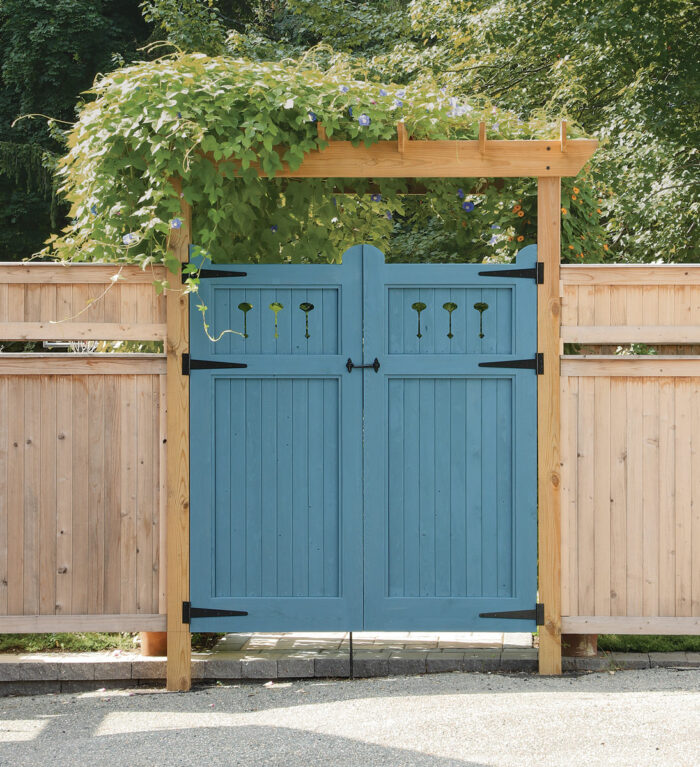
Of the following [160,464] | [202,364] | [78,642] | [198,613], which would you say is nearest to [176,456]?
[160,464]

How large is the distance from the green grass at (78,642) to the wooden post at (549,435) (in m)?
1.91

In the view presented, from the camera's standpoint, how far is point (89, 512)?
4281 mm

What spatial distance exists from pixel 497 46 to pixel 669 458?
7.25m

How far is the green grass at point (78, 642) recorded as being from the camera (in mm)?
4867

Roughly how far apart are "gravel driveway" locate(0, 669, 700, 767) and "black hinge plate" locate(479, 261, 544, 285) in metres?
1.94

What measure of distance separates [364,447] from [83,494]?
139 centimetres

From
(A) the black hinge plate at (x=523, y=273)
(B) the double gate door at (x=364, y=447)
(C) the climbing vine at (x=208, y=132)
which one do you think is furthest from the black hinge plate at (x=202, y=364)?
(A) the black hinge plate at (x=523, y=273)

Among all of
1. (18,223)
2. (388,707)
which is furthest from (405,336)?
(18,223)

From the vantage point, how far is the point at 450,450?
14.1ft

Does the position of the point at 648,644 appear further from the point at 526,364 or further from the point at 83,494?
the point at 83,494

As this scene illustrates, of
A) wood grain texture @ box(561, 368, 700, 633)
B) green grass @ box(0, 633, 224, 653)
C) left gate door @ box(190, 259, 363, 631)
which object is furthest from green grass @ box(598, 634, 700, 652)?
green grass @ box(0, 633, 224, 653)

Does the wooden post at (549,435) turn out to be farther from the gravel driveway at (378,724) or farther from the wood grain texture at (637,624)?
the gravel driveway at (378,724)

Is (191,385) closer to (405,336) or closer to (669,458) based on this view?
(405,336)

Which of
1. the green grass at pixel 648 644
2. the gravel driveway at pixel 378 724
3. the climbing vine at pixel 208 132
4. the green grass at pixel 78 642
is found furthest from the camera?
the green grass at pixel 78 642
